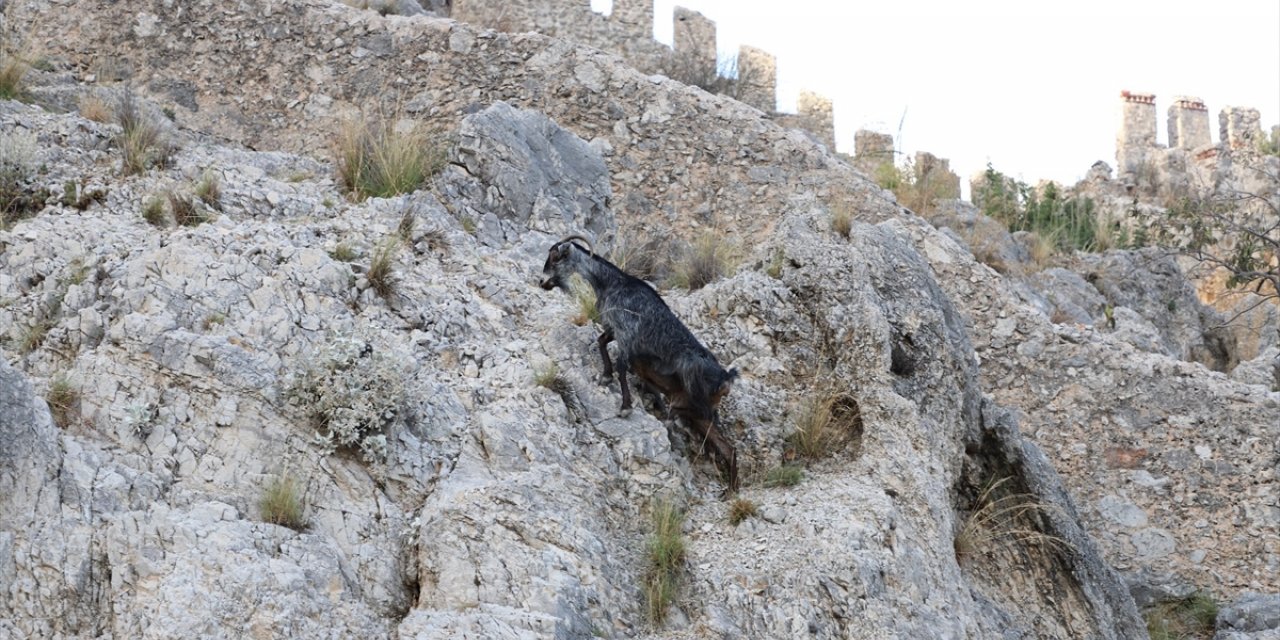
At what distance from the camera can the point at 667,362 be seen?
30.4 feet

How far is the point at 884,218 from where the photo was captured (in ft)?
46.3

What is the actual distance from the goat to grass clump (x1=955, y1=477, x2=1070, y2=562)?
2025 mm

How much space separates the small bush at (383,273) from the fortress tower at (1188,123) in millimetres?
20518

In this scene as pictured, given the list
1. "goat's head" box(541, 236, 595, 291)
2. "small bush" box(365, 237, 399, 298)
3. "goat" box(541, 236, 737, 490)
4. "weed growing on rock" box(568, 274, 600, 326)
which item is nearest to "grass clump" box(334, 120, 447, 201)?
"small bush" box(365, 237, 399, 298)

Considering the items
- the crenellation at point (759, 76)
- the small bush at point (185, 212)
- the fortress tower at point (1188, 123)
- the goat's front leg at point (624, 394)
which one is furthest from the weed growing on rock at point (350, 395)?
the fortress tower at point (1188, 123)

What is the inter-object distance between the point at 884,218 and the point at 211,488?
8.04m

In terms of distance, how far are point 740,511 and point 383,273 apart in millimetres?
2847

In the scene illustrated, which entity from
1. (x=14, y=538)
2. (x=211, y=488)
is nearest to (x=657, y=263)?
(x=211, y=488)

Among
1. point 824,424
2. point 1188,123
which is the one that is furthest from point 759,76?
point 824,424

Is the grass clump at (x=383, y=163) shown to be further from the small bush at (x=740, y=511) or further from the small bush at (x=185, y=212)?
the small bush at (x=740, y=511)

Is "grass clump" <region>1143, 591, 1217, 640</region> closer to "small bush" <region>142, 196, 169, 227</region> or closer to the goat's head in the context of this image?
the goat's head

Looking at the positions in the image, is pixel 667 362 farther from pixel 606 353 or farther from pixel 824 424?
pixel 824 424

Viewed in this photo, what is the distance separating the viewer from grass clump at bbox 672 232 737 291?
1179 cm

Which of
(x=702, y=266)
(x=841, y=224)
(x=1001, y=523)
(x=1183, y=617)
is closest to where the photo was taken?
(x=1001, y=523)
